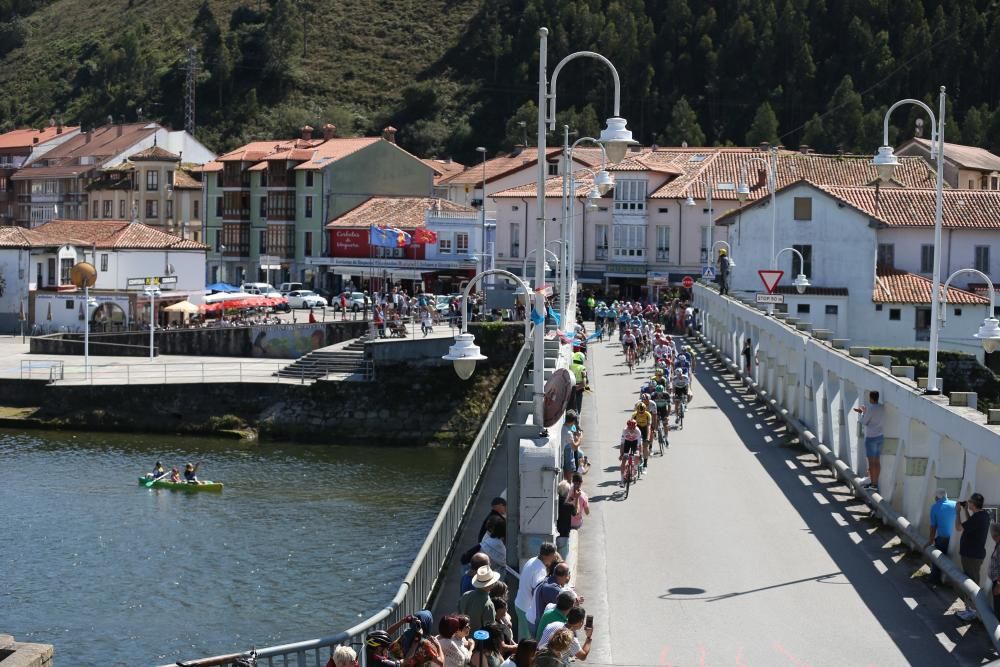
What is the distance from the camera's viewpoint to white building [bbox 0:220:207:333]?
75.3 m

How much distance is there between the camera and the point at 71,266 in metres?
76.5

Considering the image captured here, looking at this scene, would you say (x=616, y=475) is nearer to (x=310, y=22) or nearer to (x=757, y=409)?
(x=757, y=409)

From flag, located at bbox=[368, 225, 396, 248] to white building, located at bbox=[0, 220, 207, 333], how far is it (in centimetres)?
1166

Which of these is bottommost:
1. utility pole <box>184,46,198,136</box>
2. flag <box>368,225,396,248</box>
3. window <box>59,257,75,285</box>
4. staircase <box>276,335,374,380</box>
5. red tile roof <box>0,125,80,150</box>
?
staircase <box>276,335,374,380</box>

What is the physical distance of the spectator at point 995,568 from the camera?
616 inches

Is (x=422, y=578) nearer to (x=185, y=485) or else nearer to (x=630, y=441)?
(x=630, y=441)

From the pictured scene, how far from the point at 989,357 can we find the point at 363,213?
152ft

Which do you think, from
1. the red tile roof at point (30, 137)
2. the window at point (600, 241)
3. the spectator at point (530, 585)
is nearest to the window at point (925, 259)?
the window at point (600, 241)

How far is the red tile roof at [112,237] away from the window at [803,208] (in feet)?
102

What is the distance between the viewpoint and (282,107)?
154 m

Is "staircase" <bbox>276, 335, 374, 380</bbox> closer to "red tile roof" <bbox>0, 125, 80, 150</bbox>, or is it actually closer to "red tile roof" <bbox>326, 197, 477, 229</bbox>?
"red tile roof" <bbox>326, 197, 477, 229</bbox>

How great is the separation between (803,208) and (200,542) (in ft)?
105

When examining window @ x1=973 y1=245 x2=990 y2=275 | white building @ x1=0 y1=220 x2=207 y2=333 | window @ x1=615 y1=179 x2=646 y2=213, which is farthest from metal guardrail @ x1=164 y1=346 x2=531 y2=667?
window @ x1=615 y1=179 x2=646 y2=213

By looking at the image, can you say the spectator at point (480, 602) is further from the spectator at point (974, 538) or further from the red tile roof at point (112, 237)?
the red tile roof at point (112, 237)
